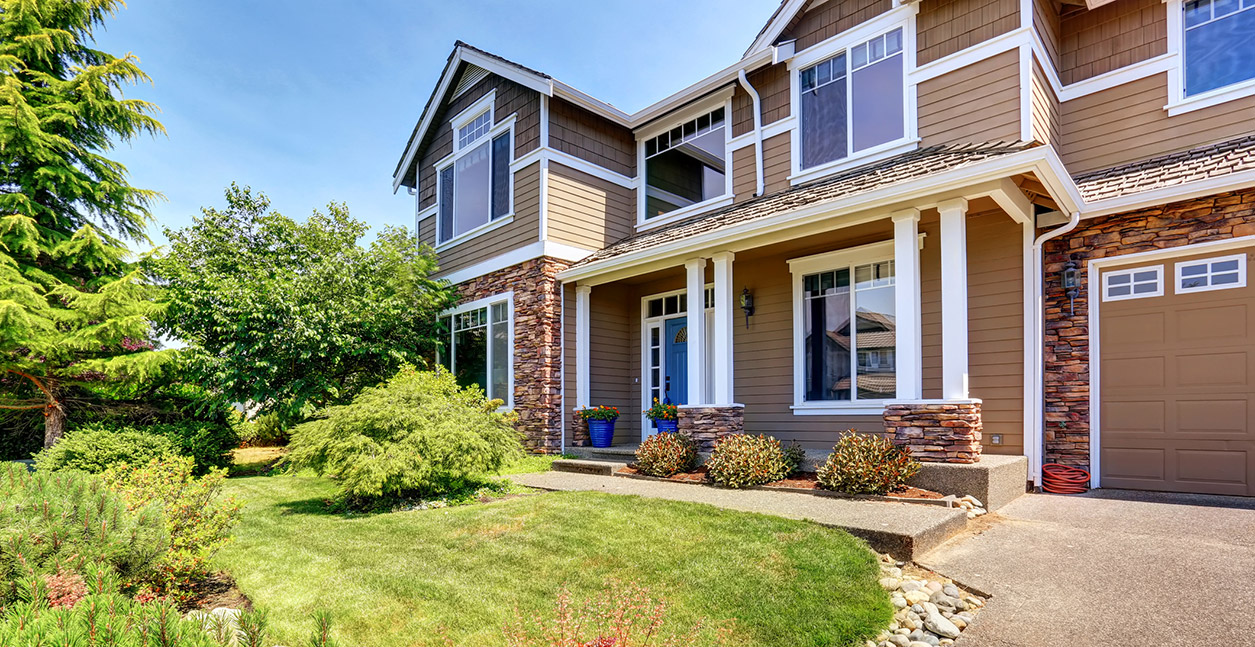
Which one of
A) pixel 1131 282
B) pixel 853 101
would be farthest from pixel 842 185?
pixel 1131 282

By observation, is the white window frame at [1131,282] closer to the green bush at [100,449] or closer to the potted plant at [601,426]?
the potted plant at [601,426]

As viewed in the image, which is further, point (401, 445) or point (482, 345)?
point (482, 345)

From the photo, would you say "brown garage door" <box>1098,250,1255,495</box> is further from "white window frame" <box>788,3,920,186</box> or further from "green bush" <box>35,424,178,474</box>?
"green bush" <box>35,424,178,474</box>

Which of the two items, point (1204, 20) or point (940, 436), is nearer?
point (940, 436)

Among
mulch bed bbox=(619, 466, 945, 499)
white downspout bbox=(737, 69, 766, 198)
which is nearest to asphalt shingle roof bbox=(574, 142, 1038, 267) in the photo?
white downspout bbox=(737, 69, 766, 198)

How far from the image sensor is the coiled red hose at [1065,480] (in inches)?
262

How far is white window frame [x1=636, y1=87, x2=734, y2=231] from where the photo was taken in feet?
33.7

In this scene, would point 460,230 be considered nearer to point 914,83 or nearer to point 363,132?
point 363,132

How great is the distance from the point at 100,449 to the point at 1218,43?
13.9 meters

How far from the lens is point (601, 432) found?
1014 cm

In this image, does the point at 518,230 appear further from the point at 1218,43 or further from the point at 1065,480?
the point at 1218,43

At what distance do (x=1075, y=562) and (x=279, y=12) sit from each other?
12.5 meters

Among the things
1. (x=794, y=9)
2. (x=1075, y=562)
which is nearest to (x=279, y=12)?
(x=794, y=9)

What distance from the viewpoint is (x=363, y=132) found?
48.8 feet
